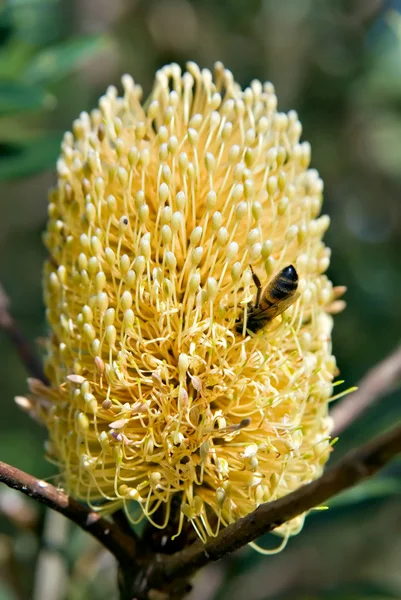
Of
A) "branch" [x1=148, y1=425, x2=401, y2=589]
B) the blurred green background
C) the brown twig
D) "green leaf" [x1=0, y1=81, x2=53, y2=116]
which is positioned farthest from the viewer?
the blurred green background

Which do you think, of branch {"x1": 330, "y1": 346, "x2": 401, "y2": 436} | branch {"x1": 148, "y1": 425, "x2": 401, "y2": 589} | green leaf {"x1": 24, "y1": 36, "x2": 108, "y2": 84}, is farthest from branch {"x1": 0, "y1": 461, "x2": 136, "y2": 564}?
green leaf {"x1": 24, "y1": 36, "x2": 108, "y2": 84}

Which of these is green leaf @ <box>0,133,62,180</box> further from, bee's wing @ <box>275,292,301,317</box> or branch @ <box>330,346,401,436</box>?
branch @ <box>330,346,401,436</box>

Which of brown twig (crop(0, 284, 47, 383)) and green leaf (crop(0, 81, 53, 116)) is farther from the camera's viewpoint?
green leaf (crop(0, 81, 53, 116))

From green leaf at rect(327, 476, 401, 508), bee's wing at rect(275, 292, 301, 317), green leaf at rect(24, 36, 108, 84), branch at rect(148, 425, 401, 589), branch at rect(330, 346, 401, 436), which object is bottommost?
green leaf at rect(327, 476, 401, 508)

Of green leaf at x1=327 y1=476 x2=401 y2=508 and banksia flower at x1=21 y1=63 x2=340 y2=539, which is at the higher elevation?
banksia flower at x1=21 y1=63 x2=340 y2=539

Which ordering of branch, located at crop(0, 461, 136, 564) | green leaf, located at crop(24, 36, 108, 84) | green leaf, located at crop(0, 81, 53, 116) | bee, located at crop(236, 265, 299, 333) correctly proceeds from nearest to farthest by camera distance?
branch, located at crop(0, 461, 136, 564)
bee, located at crop(236, 265, 299, 333)
green leaf, located at crop(0, 81, 53, 116)
green leaf, located at crop(24, 36, 108, 84)

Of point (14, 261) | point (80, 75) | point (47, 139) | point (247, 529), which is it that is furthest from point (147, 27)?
point (247, 529)

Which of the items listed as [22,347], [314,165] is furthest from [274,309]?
[314,165]

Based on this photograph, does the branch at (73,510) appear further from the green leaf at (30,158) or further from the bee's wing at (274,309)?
the green leaf at (30,158)
